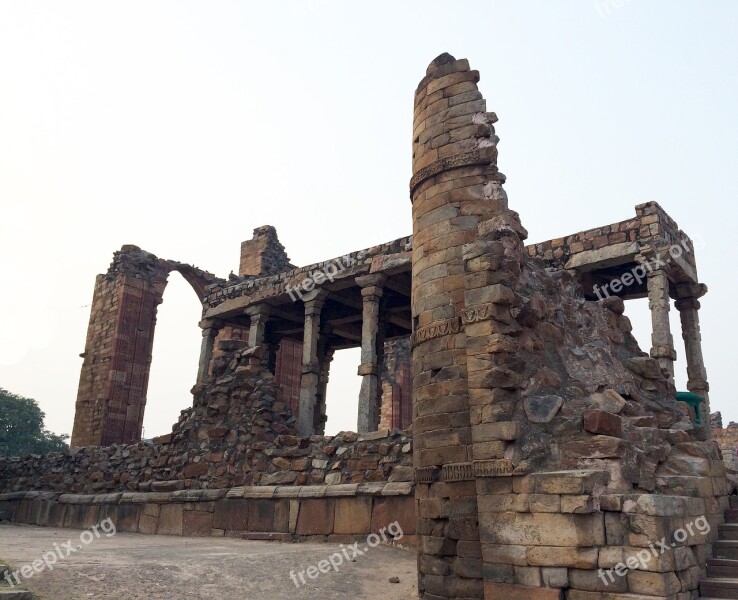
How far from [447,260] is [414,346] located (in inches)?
40.6

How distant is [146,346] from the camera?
2027 centimetres

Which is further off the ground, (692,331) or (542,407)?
(692,331)

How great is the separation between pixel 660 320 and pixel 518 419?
7.99m

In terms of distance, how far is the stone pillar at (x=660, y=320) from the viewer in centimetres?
1203

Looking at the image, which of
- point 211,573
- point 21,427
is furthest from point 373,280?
point 21,427

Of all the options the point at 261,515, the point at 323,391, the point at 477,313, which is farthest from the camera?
the point at 323,391

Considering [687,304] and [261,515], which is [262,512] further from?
[687,304]

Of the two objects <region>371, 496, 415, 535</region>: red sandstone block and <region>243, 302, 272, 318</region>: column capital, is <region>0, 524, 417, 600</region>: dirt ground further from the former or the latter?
<region>243, 302, 272, 318</region>: column capital

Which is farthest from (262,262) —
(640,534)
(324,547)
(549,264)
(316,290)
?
(640,534)

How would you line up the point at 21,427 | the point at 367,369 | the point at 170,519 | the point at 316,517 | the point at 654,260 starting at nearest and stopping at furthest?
the point at 316,517 → the point at 170,519 → the point at 654,260 → the point at 367,369 → the point at 21,427

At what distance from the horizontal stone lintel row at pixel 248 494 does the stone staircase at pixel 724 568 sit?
3937mm

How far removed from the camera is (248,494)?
10.3 metres

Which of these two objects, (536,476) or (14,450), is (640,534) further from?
(14,450)

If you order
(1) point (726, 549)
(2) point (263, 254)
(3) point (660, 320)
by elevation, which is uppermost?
(2) point (263, 254)
